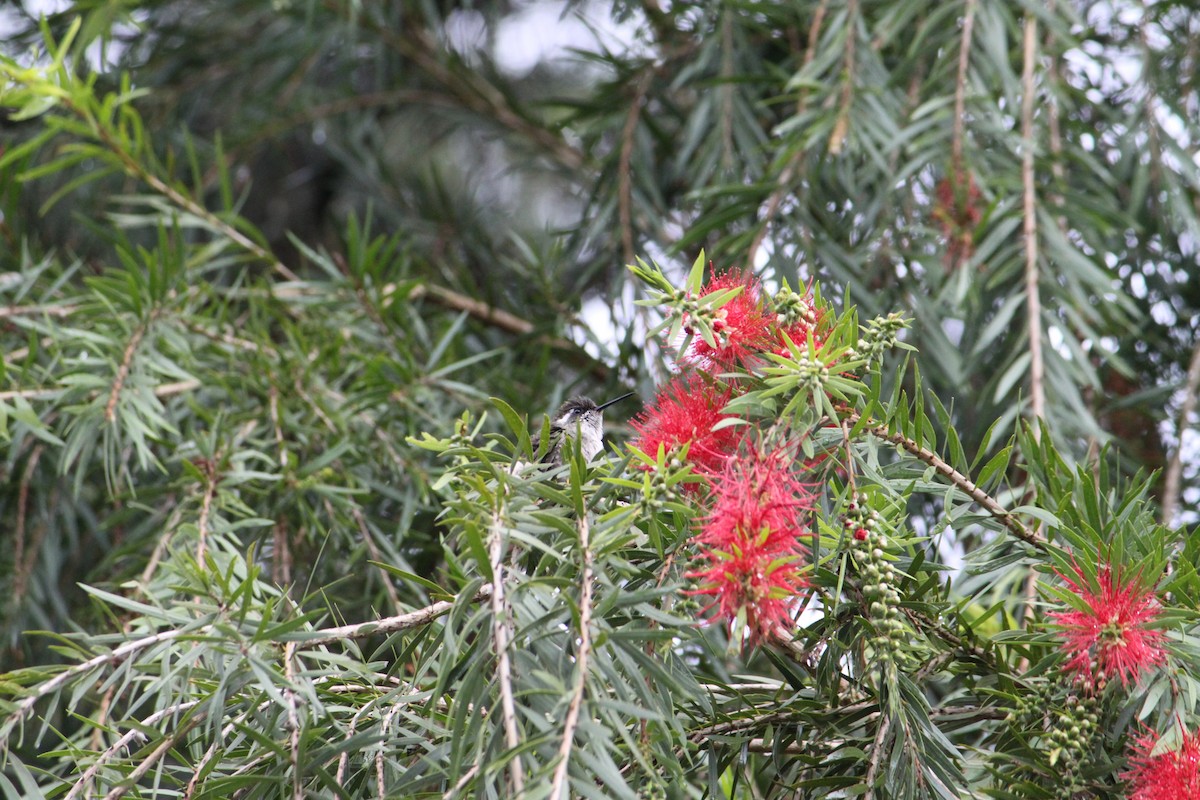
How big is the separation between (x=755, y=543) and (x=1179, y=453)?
191 centimetres

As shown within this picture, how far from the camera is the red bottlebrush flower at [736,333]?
1.37 m

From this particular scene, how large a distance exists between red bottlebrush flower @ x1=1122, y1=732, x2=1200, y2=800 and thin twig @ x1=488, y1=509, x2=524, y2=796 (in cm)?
72

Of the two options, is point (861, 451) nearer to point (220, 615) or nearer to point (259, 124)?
point (220, 615)

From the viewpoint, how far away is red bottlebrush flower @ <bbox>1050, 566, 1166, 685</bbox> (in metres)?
1.26

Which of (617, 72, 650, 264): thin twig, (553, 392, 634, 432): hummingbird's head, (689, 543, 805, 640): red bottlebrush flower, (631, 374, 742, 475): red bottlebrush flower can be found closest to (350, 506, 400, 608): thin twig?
(553, 392, 634, 432): hummingbird's head

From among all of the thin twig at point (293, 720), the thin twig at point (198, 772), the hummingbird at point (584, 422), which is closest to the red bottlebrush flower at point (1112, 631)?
the thin twig at point (293, 720)

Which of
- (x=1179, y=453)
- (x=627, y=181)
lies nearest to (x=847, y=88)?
(x=627, y=181)

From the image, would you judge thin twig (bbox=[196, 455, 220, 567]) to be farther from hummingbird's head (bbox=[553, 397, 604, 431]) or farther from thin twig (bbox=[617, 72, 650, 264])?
thin twig (bbox=[617, 72, 650, 264])

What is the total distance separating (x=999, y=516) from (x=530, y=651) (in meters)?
0.67

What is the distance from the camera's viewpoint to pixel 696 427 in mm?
1405

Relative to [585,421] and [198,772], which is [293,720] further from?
[585,421]

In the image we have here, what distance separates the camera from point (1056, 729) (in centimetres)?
126

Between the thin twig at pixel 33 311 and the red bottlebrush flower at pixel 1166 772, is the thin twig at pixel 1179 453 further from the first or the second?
the thin twig at pixel 33 311

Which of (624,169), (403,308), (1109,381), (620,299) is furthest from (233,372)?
(1109,381)
